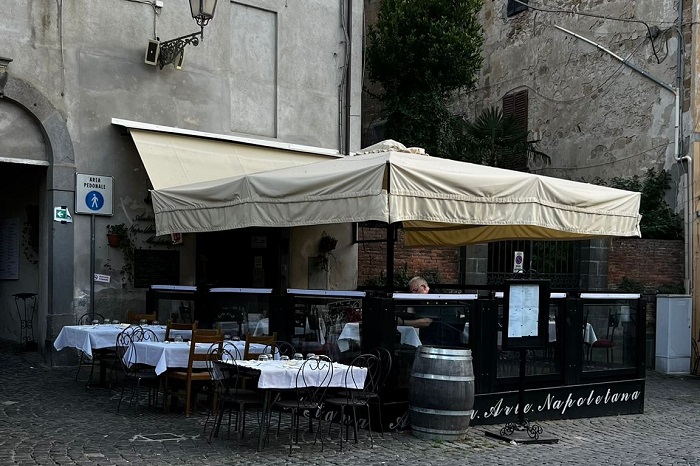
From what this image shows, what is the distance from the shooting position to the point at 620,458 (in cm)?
762

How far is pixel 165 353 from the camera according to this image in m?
8.62

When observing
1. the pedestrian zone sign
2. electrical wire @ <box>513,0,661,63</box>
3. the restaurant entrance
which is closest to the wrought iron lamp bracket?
the pedestrian zone sign

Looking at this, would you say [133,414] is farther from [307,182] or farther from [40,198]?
[40,198]

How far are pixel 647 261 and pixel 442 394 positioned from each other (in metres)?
9.21

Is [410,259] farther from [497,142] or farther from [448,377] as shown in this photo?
[448,377]

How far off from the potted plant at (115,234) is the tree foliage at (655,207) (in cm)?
967

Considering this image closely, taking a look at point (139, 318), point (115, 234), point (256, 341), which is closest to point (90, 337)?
point (139, 318)

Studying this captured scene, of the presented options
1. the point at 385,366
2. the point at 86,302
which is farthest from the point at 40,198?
the point at 385,366

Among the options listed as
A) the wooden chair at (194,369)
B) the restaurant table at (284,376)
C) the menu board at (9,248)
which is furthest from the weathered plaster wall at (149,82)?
the restaurant table at (284,376)

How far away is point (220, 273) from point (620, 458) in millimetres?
8257

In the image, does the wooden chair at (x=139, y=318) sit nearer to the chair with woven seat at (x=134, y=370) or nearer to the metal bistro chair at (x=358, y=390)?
the chair with woven seat at (x=134, y=370)

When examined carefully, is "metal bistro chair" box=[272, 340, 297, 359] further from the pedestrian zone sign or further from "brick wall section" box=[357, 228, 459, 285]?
"brick wall section" box=[357, 228, 459, 285]

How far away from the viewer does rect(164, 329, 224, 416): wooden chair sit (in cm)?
855

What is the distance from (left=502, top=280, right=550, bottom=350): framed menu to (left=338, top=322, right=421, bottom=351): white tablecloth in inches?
35.6
